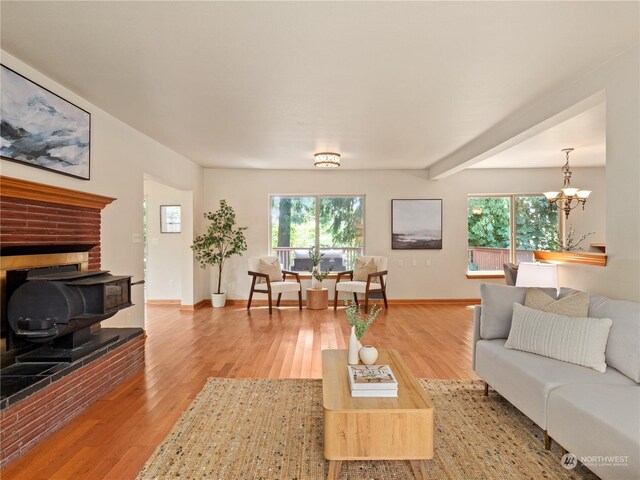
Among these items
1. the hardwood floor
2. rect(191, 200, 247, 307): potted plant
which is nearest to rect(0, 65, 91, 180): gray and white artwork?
the hardwood floor

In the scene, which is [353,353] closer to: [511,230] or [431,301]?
[431,301]

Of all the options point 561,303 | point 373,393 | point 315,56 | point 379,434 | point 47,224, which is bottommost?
point 379,434

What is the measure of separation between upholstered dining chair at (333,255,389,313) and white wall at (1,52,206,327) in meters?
3.17

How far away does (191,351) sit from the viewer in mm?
4074

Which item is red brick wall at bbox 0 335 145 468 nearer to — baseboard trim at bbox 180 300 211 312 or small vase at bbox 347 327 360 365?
small vase at bbox 347 327 360 365

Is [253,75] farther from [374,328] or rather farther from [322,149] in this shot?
[374,328]

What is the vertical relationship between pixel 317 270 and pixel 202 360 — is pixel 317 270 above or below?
above

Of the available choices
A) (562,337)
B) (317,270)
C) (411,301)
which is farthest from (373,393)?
(411,301)

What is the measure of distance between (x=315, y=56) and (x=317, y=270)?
177 inches

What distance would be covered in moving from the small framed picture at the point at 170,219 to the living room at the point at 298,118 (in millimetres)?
222

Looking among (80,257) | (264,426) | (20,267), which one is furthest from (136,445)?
(80,257)

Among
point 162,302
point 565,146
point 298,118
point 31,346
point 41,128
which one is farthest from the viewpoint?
point 162,302

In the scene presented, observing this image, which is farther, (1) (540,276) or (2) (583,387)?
(1) (540,276)

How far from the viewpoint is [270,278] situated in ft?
21.2
